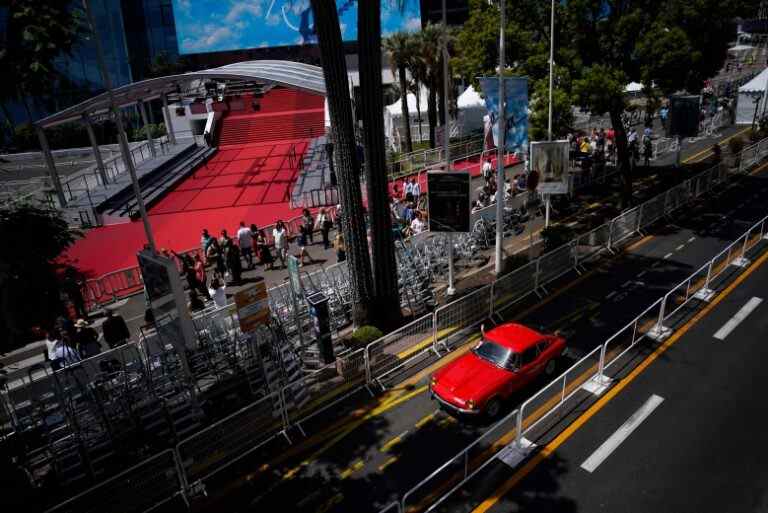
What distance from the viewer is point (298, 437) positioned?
10.9 m

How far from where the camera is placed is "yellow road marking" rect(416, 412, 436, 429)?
10.9 m

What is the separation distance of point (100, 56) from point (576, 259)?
14.8 m

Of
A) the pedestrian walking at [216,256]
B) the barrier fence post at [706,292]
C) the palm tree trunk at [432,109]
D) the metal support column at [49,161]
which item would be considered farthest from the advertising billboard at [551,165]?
the metal support column at [49,161]

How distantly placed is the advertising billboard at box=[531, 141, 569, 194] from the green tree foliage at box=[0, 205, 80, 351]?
14.3 meters

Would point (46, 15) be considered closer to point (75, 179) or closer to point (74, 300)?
point (74, 300)

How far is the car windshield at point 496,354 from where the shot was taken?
1132 cm

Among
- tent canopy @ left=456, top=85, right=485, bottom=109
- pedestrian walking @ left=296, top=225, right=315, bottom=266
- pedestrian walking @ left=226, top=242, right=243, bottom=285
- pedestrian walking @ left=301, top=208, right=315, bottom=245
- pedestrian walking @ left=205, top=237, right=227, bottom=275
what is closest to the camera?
pedestrian walking @ left=226, top=242, right=243, bottom=285

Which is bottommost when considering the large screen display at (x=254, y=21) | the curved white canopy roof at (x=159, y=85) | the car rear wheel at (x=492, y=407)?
the car rear wheel at (x=492, y=407)

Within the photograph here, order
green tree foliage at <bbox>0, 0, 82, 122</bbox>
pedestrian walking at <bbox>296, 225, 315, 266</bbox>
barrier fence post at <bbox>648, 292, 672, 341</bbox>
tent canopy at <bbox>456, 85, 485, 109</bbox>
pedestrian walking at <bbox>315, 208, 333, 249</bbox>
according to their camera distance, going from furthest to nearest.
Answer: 1. tent canopy at <bbox>456, 85, 485, 109</bbox>
2. pedestrian walking at <bbox>315, 208, 333, 249</bbox>
3. pedestrian walking at <bbox>296, 225, 315, 266</bbox>
4. barrier fence post at <bbox>648, 292, 672, 341</bbox>
5. green tree foliage at <bbox>0, 0, 82, 122</bbox>

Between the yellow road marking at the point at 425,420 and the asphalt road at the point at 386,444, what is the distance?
0.02 meters

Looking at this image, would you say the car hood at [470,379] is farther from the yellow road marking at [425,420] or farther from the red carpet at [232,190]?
the red carpet at [232,190]

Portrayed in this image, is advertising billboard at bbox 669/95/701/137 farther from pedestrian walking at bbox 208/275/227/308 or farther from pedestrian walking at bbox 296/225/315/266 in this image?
pedestrian walking at bbox 208/275/227/308

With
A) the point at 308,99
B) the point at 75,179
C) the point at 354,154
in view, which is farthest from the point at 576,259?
the point at 308,99

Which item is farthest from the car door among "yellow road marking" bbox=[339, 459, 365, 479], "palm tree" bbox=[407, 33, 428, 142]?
A: "palm tree" bbox=[407, 33, 428, 142]
